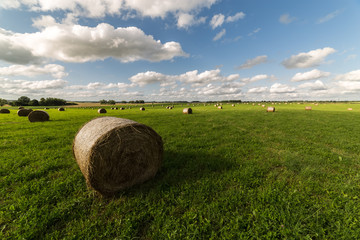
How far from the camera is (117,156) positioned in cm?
472

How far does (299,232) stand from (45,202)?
256 inches

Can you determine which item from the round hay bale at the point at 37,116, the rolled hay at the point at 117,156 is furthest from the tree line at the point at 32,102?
the rolled hay at the point at 117,156

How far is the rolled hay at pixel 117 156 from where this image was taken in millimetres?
4344

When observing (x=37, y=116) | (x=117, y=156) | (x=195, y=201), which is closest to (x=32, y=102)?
(x=37, y=116)

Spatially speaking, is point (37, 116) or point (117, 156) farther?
point (37, 116)

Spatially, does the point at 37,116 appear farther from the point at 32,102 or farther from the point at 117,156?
the point at 32,102

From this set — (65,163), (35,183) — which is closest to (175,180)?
(35,183)

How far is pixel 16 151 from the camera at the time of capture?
737cm

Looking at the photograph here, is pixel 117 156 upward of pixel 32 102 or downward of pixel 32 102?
downward

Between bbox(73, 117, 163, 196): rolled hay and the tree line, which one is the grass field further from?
the tree line

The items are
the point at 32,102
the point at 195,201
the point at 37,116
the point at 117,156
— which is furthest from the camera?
the point at 32,102

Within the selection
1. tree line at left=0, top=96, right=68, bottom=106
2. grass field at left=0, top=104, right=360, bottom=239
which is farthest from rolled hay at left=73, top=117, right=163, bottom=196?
tree line at left=0, top=96, right=68, bottom=106

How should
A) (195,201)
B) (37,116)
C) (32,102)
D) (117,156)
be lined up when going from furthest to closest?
(32,102), (37,116), (117,156), (195,201)

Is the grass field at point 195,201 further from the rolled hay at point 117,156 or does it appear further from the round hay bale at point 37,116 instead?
the round hay bale at point 37,116
